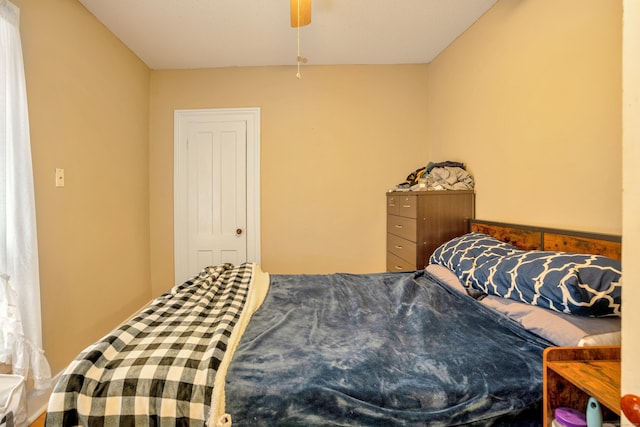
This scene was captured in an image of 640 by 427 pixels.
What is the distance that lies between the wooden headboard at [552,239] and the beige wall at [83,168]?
2994mm

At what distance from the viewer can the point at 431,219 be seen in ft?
7.45

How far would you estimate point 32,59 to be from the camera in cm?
169

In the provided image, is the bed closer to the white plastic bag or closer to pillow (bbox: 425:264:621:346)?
pillow (bbox: 425:264:621:346)

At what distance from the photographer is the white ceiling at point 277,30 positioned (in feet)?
6.91

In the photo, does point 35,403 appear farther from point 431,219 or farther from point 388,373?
point 431,219

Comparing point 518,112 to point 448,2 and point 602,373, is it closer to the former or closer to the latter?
point 448,2

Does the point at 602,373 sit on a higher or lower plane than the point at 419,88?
lower

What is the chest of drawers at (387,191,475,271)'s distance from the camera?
2260 millimetres

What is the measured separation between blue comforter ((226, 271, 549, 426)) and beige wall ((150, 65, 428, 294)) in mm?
Answer: 1740

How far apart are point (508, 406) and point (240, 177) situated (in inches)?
110

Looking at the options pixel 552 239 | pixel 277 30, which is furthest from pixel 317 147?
pixel 552 239

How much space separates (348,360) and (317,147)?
2379 millimetres

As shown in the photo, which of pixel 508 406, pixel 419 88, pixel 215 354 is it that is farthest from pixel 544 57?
pixel 215 354

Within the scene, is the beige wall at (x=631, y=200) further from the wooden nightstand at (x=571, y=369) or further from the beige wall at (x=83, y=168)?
the beige wall at (x=83, y=168)
